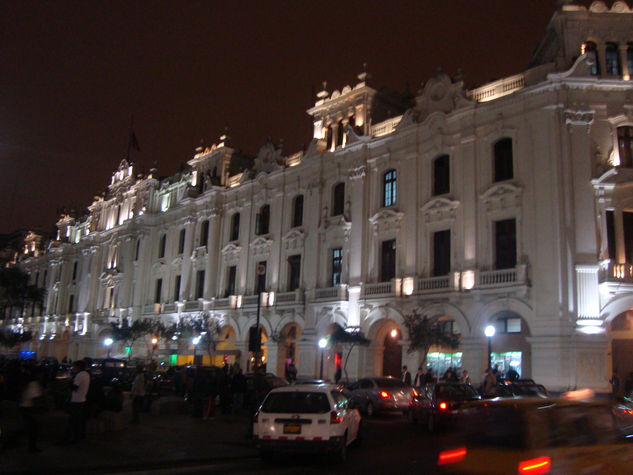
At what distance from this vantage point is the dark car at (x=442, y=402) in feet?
60.3

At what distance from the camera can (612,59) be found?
29.4 meters

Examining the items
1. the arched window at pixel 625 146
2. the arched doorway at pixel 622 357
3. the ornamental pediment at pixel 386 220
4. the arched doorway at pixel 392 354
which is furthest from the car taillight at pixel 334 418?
the arched doorway at pixel 392 354

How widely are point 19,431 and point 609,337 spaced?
22063 mm

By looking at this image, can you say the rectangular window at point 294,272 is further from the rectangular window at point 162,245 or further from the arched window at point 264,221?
the rectangular window at point 162,245

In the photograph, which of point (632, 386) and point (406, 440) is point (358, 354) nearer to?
point (632, 386)

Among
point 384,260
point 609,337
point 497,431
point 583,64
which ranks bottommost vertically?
point 497,431

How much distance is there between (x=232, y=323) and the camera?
43.3 meters

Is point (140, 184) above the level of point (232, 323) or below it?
above

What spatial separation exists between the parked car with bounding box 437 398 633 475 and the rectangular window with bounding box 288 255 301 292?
104 feet

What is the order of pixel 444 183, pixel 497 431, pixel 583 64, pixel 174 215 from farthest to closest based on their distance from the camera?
pixel 174 215 → pixel 444 183 → pixel 583 64 → pixel 497 431

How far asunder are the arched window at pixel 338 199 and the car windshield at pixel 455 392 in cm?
1978

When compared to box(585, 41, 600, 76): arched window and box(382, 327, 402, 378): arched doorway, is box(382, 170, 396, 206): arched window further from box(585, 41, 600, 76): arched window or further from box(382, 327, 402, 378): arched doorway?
box(585, 41, 600, 76): arched window

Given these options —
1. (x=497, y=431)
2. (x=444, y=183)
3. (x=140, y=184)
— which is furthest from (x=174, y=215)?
(x=497, y=431)

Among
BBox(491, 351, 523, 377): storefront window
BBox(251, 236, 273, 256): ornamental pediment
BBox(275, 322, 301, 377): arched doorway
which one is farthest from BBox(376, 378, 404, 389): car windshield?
BBox(251, 236, 273, 256): ornamental pediment
